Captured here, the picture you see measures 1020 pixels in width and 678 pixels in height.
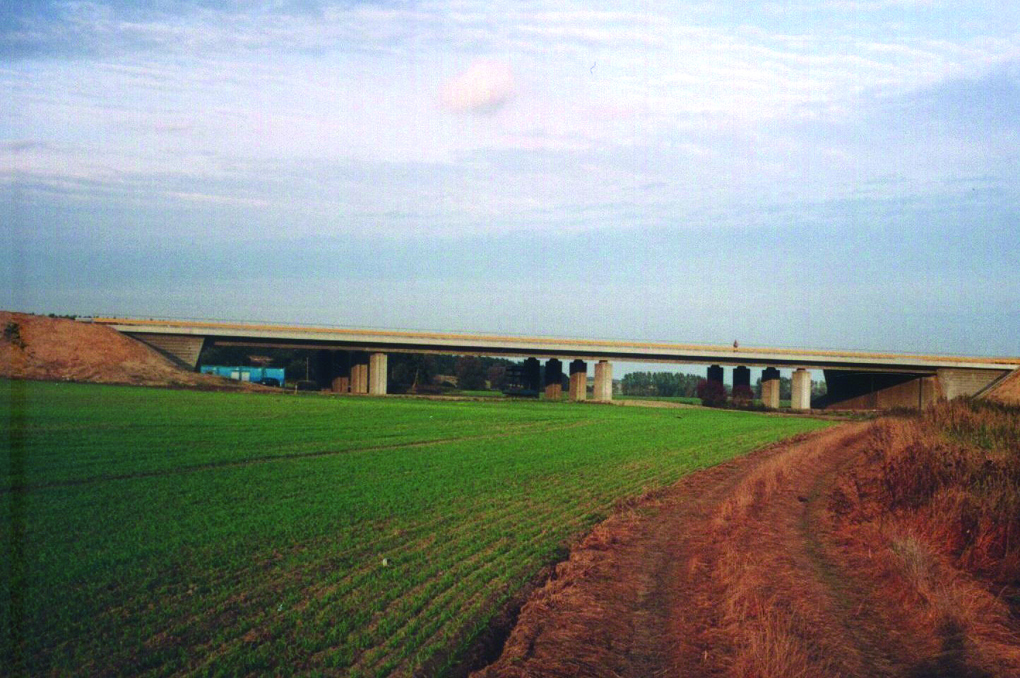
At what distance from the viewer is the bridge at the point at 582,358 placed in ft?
289

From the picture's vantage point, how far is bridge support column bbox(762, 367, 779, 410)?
96312 mm

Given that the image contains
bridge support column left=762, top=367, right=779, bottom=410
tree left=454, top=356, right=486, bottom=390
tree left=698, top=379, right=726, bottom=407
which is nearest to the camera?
bridge support column left=762, top=367, right=779, bottom=410

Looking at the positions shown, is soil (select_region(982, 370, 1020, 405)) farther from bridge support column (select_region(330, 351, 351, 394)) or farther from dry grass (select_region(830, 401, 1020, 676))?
bridge support column (select_region(330, 351, 351, 394))

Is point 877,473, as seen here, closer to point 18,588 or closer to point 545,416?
point 18,588

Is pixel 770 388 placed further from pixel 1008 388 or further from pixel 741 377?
pixel 1008 388

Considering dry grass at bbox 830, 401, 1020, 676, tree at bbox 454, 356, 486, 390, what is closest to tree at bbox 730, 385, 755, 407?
tree at bbox 454, 356, 486, 390

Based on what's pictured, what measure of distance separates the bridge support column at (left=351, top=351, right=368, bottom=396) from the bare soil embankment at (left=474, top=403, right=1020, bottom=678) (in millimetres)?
80811

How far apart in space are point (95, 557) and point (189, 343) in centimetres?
8052

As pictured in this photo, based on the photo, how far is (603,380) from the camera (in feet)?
308

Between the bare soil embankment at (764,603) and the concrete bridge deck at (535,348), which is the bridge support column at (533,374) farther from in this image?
the bare soil embankment at (764,603)

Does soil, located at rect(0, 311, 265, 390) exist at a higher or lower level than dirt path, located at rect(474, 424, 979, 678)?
higher

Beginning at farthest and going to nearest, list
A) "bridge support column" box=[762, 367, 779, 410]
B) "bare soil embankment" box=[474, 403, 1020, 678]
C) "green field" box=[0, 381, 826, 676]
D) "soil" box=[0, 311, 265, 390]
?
"bridge support column" box=[762, 367, 779, 410]
"soil" box=[0, 311, 265, 390]
"bare soil embankment" box=[474, 403, 1020, 678]
"green field" box=[0, 381, 826, 676]

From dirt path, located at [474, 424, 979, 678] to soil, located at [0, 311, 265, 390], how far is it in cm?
6768

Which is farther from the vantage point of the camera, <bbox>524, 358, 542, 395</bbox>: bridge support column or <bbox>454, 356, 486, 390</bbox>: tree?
<bbox>454, 356, 486, 390</bbox>: tree
